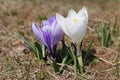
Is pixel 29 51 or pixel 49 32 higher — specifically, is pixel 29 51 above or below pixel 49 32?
below

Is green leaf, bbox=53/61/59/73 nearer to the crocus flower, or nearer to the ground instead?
the ground

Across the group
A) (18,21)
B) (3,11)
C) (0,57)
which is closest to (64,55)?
(0,57)

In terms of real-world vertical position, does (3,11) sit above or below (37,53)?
above

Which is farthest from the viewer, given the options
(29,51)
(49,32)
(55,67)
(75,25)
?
(29,51)

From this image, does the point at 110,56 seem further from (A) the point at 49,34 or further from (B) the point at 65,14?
(B) the point at 65,14

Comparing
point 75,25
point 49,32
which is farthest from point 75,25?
point 49,32

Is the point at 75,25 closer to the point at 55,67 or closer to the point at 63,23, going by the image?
the point at 63,23

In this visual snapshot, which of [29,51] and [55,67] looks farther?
[29,51]

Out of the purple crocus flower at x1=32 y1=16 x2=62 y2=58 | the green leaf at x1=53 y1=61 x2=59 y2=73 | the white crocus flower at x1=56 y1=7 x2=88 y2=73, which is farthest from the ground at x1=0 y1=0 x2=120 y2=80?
the white crocus flower at x1=56 y1=7 x2=88 y2=73
